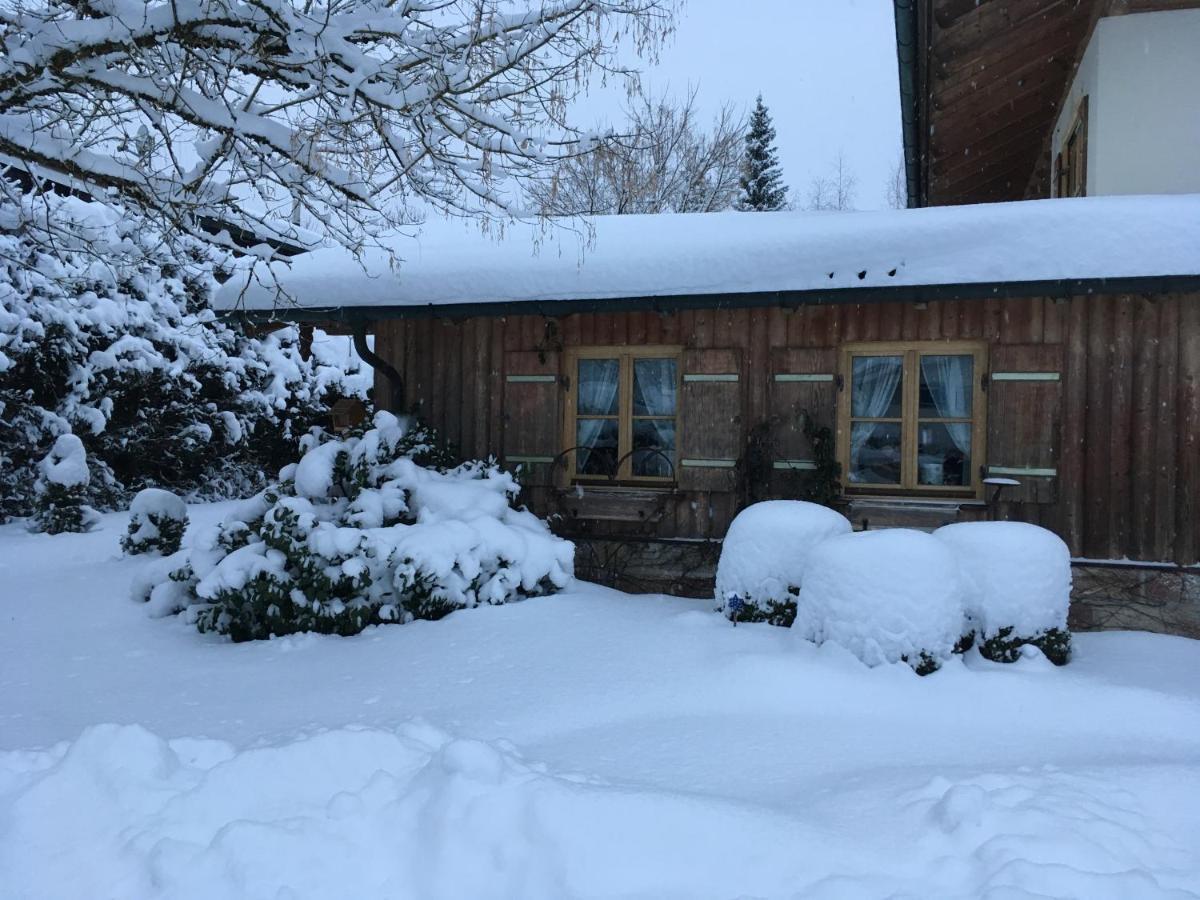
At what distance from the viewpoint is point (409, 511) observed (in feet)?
20.4

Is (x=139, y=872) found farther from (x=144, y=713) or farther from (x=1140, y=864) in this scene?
(x=1140, y=864)

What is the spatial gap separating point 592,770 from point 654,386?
13.7ft

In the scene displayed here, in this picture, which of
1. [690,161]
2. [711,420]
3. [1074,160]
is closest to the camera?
[711,420]

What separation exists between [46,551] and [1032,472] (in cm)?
914

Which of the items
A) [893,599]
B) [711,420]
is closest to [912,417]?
[711,420]

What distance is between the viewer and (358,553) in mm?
5512

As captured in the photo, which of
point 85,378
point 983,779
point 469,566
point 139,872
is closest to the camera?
point 139,872

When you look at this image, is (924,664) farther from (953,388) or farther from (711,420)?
(711,420)

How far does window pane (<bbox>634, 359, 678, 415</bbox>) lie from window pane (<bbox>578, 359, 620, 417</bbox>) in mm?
178

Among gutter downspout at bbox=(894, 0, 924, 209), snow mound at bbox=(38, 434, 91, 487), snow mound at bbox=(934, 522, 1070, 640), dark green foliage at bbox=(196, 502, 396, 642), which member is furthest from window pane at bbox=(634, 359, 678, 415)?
snow mound at bbox=(38, 434, 91, 487)

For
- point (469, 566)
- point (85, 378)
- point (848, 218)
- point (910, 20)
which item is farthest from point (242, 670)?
point (85, 378)

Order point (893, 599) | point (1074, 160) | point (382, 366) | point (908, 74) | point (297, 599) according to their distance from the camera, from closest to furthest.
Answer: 1. point (893, 599)
2. point (297, 599)
3. point (908, 74)
4. point (382, 366)
5. point (1074, 160)

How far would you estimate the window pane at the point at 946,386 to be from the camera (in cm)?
635

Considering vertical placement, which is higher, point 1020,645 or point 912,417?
point 912,417
